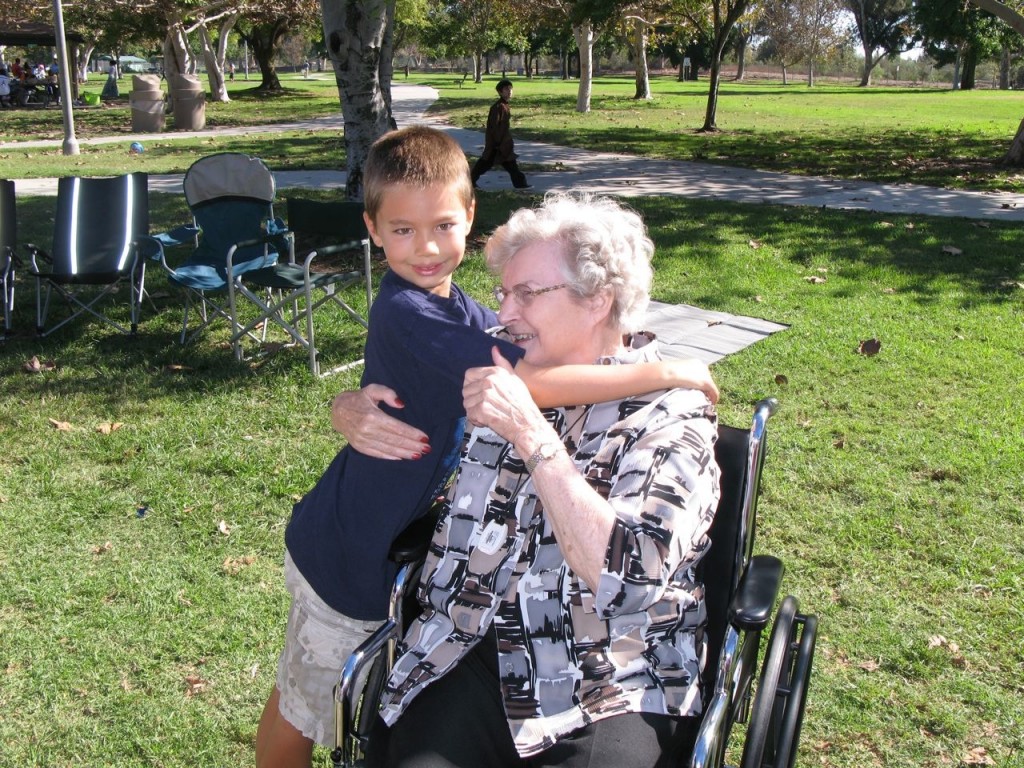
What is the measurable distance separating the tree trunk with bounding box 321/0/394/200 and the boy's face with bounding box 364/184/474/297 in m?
7.26

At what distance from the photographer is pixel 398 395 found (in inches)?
87.6

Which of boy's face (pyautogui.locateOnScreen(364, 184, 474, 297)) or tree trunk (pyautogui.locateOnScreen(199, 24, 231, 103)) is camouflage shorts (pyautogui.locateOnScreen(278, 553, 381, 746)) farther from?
tree trunk (pyautogui.locateOnScreen(199, 24, 231, 103))

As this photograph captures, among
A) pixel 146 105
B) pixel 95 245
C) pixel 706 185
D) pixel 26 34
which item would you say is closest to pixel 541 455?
pixel 95 245

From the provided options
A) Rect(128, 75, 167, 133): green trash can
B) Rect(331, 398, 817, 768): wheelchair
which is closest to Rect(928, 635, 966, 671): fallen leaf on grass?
Rect(331, 398, 817, 768): wheelchair

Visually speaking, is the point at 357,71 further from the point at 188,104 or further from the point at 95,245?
the point at 188,104

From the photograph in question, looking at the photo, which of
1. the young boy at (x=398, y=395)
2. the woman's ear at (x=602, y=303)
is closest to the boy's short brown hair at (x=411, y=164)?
the young boy at (x=398, y=395)

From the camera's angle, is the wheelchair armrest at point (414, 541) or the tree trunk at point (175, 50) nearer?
the wheelchair armrest at point (414, 541)

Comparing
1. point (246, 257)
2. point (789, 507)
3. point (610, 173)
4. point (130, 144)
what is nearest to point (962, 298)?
point (789, 507)

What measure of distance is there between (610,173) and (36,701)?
1322 cm

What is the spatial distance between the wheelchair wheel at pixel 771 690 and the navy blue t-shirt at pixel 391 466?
2.82 feet

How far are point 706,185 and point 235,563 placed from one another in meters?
11.3

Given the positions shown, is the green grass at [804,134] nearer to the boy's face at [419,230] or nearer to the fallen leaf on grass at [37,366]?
the fallen leaf on grass at [37,366]

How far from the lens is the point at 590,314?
2.25 metres

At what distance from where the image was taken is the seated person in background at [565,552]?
195cm
